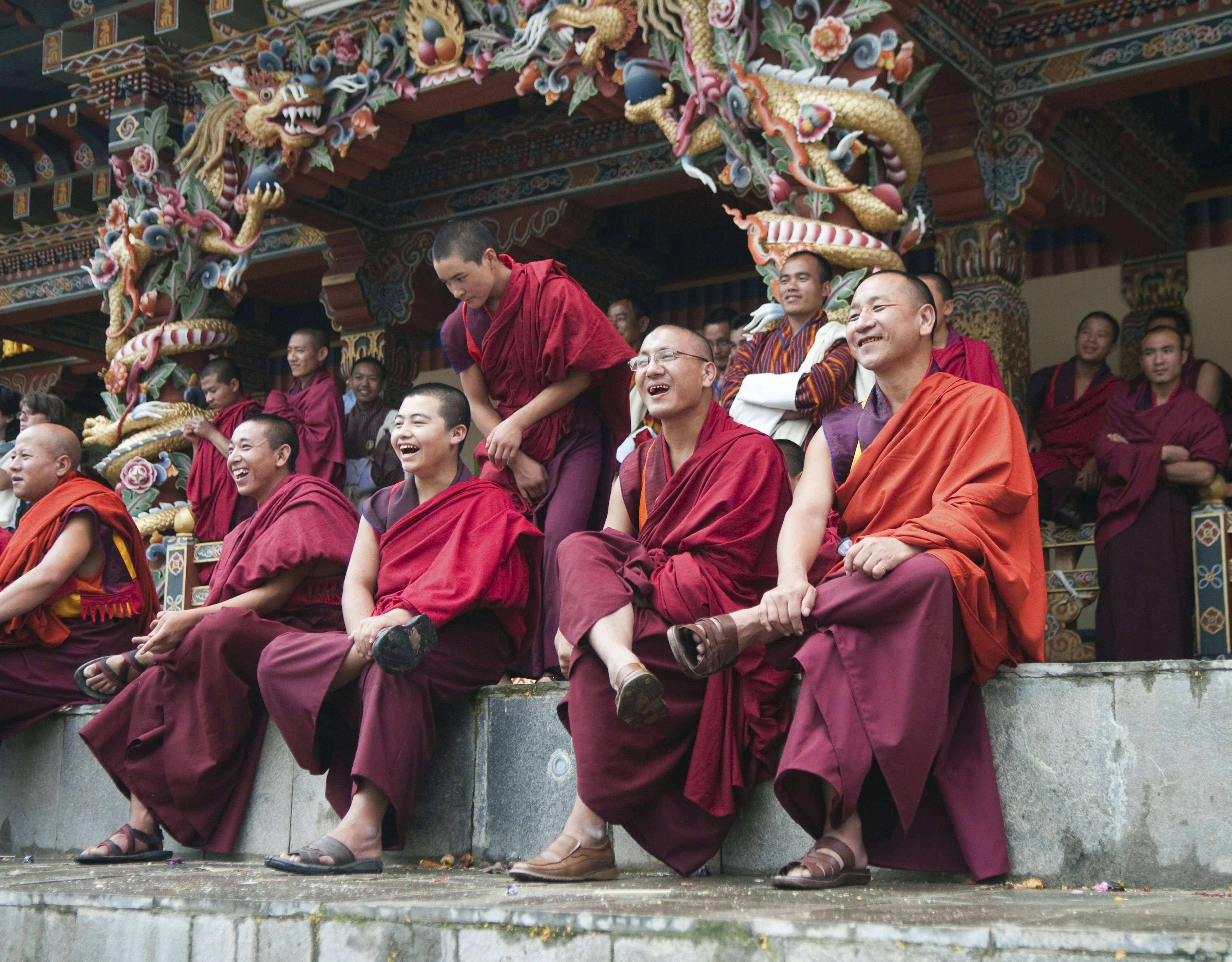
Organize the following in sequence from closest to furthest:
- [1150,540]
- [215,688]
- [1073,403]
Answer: [215,688]
[1150,540]
[1073,403]

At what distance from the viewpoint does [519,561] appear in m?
4.12

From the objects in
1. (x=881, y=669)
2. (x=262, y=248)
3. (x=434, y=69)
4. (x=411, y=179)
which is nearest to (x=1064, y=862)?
(x=881, y=669)

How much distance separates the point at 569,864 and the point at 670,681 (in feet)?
1.59

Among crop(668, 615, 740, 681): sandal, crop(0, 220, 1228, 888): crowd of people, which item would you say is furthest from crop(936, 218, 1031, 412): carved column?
crop(668, 615, 740, 681): sandal

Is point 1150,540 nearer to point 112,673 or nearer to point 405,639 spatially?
point 405,639

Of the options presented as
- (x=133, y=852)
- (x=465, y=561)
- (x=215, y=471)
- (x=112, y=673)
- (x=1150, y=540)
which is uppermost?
(x=215, y=471)

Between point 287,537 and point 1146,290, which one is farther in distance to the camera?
point 1146,290

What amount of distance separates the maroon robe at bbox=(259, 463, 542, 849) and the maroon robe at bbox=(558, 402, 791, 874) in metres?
0.52

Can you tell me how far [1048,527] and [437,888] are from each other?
13.4 ft

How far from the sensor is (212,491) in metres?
7.23

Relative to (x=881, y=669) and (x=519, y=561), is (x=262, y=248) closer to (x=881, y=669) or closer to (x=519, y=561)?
(x=519, y=561)

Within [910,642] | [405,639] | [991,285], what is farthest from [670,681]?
[991,285]

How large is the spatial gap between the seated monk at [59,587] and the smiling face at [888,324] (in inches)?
119

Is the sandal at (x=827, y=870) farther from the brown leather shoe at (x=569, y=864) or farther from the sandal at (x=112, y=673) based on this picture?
the sandal at (x=112, y=673)
